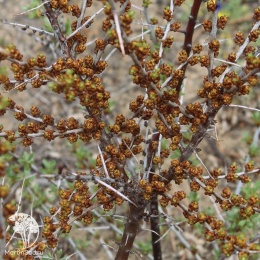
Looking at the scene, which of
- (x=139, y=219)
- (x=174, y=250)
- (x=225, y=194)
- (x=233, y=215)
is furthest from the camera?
(x=174, y=250)

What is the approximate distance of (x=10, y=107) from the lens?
2396mm

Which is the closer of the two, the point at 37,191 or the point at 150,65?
the point at 150,65

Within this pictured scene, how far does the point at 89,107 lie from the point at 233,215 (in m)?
1.68

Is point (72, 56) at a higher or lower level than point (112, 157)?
higher

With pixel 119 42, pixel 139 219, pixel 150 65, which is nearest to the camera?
pixel 119 42

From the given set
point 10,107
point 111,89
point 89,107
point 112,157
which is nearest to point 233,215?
point 112,157

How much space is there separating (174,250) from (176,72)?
2.67 metres

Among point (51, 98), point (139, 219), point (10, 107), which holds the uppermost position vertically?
point (51, 98)

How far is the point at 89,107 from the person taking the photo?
8.07ft

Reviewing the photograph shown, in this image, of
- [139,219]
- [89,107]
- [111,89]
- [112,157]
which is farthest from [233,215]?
[111,89]

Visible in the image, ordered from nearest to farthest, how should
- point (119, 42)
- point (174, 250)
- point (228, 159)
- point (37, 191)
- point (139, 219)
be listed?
1. point (119, 42)
2. point (139, 219)
3. point (37, 191)
4. point (174, 250)
5. point (228, 159)

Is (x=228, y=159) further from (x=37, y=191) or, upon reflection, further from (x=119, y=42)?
(x=119, y=42)

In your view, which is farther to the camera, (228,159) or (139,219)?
(228,159)

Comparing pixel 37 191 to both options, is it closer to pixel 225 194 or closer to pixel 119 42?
pixel 225 194
